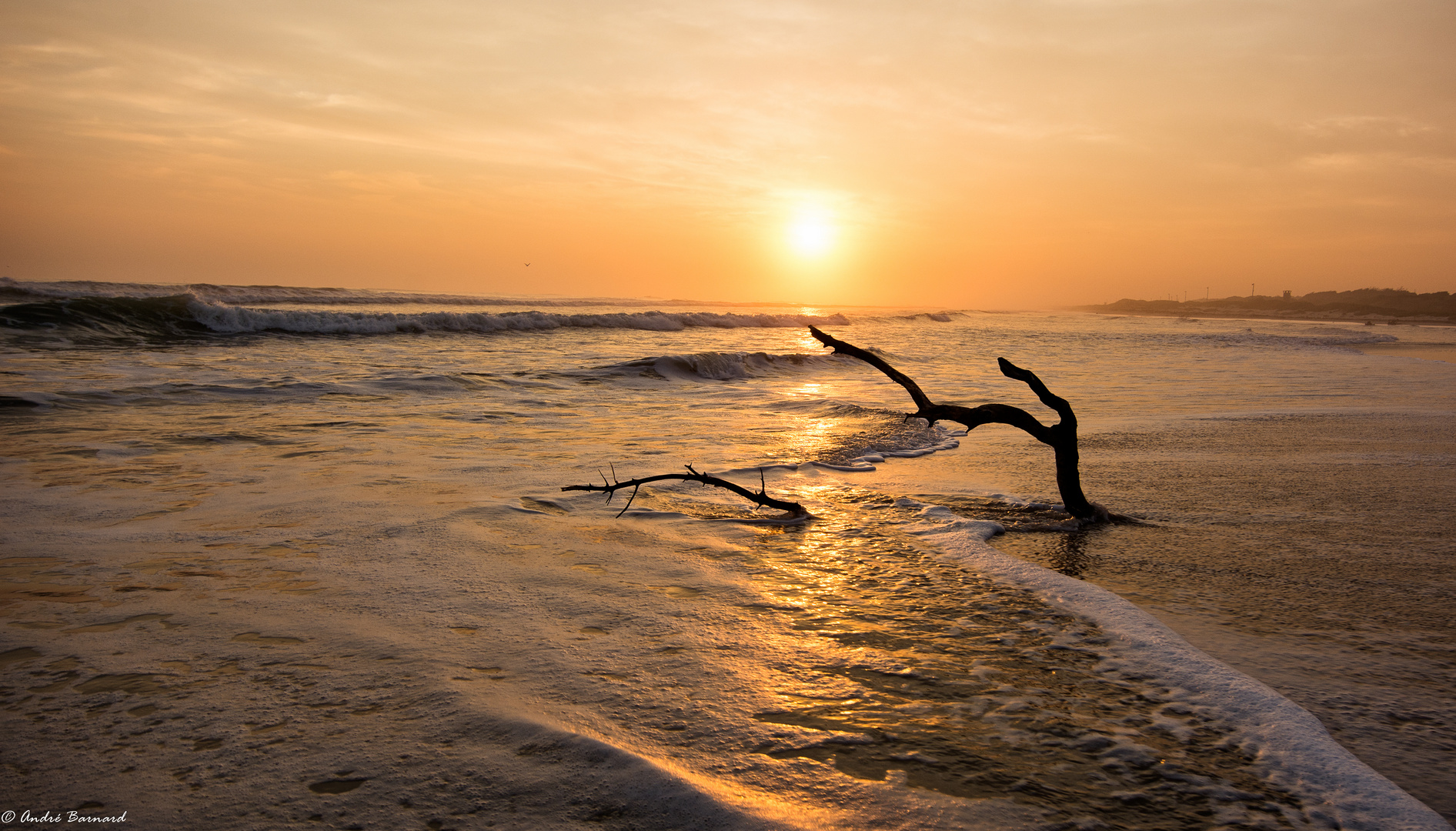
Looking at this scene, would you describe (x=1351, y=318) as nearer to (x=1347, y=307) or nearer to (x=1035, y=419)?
(x=1347, y=307)

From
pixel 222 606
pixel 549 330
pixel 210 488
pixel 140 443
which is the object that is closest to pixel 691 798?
pixel 222 606

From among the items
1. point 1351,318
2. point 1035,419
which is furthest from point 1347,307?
point 1035,419

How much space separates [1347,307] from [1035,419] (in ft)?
459

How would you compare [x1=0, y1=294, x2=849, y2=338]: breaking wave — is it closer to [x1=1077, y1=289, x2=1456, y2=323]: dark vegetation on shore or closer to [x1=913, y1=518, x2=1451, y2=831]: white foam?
[x1=913, y1=518, x2=1451, y2=831]: white foam

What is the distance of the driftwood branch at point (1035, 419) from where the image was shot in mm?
4992

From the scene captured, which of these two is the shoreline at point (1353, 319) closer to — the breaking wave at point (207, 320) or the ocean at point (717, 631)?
the breaking wave at point (207, 320)

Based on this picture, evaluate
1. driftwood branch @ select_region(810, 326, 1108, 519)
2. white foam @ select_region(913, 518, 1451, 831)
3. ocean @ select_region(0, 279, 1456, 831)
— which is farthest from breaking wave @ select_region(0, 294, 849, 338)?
white foam @ select_region(913, 518, 1451, 831)

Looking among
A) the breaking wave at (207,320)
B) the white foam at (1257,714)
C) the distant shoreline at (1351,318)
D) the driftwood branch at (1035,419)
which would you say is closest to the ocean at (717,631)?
the white foam at (1257,714)

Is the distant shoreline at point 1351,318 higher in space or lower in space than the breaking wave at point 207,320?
higher

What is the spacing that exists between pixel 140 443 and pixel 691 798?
24.3ft

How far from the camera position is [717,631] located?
10.4 ft

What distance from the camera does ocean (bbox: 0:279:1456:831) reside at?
6.83 feet

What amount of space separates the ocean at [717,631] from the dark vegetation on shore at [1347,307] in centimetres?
9436

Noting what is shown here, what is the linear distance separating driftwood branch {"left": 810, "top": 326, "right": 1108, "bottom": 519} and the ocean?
31 centimetres
